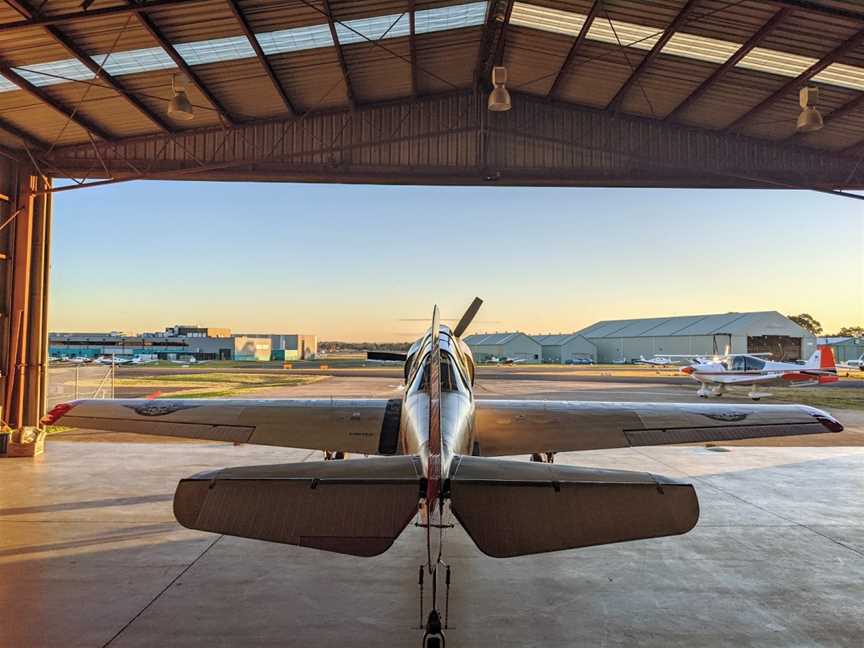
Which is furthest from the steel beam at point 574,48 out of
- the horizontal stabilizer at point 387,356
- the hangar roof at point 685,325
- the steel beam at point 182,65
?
the hangar roof at point 685,325

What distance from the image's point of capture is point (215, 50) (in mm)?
10273

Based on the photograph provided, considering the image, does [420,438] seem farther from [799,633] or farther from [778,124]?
[778,124]

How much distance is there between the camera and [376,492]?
377 cm

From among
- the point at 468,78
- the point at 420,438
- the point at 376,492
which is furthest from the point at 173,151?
the point at 376,492

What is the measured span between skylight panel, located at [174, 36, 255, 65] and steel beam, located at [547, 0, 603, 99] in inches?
251

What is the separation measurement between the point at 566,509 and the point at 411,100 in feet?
40.2

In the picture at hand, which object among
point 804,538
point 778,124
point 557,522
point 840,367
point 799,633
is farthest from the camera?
point 840,367

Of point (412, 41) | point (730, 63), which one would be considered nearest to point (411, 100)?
point (412, 41)

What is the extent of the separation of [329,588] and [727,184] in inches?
542

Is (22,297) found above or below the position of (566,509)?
above

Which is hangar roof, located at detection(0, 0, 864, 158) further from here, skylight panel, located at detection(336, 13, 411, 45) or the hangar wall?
the hangar wall

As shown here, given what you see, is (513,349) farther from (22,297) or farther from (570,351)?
(22,297)

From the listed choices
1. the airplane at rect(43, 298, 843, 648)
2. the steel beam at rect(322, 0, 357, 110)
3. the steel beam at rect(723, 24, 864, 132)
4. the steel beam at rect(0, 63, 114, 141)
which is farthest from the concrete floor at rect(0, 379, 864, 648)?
the steel beam at rect(322, 0, 357, 110)

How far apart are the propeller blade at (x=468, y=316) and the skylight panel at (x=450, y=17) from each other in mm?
5581
